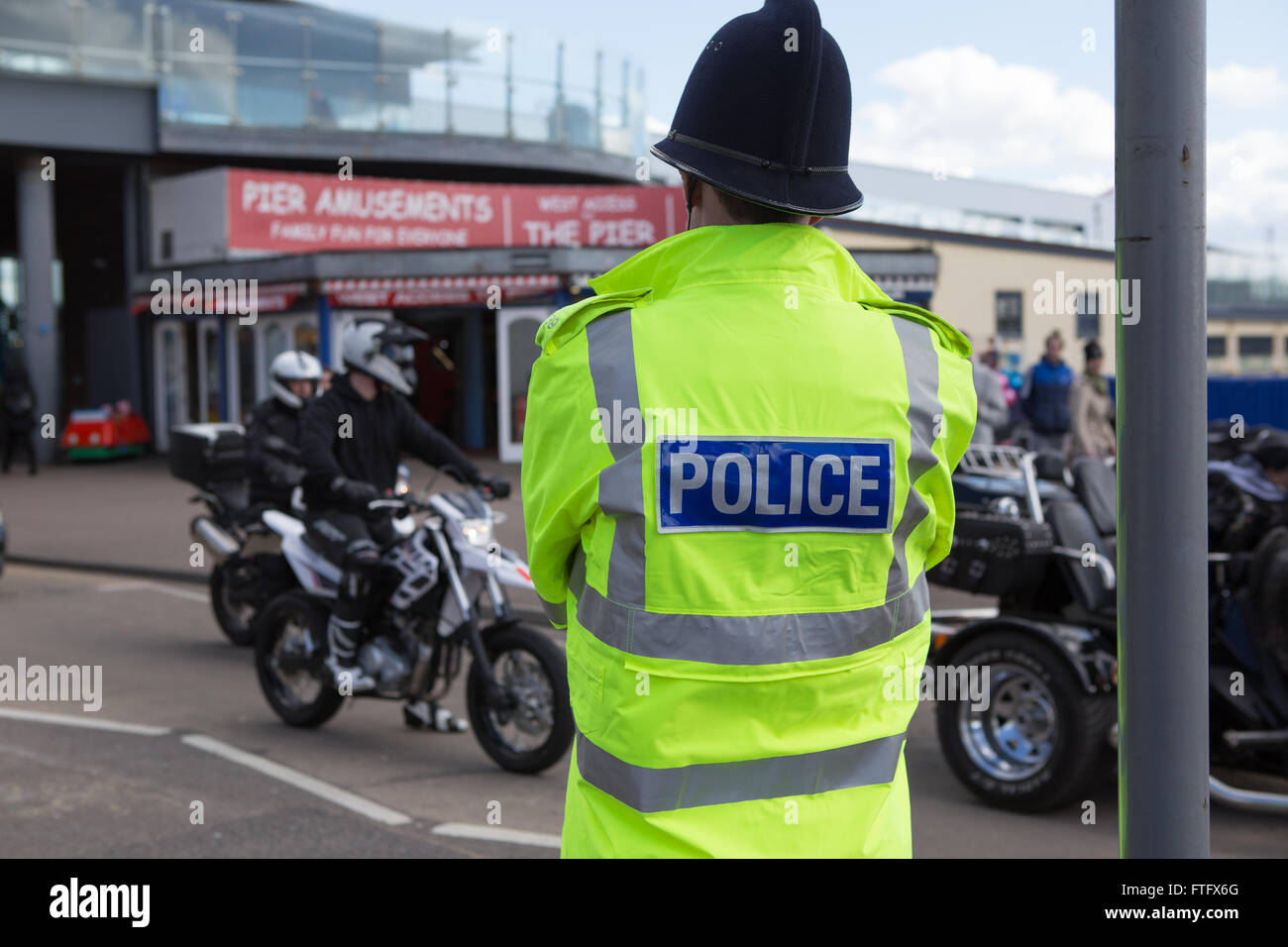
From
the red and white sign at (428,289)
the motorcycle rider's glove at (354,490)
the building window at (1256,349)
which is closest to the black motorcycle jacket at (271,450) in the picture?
the motorcycle rider's glove at (354,490)

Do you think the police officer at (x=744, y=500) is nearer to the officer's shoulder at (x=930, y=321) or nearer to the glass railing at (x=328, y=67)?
the officer's shoulder at (x=930, y=321)

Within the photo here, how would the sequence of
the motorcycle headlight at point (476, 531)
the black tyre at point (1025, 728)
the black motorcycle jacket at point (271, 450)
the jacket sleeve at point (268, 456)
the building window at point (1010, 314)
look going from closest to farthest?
the black tyre at point (1025, 728), the motorcycle headlight at point (476, 531), the jacket sleeve at point (268, 456), the black motorcycle jacket at point (271, 450), the building window at point (1010, 314)

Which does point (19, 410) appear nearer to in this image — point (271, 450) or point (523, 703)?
point (271, 450)

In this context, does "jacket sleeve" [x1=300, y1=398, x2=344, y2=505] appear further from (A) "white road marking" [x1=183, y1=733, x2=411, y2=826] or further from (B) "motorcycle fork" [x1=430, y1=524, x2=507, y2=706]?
(A) "white road marking" [x1=183, y1=733, x2=411, y2=826]

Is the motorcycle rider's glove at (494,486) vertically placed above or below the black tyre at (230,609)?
above

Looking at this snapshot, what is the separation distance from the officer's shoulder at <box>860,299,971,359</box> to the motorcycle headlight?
4287 mm

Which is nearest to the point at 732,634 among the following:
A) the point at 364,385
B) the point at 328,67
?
the point at 364,385

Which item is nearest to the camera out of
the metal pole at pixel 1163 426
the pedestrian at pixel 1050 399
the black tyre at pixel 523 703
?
the metal pole at pixel 1163 426

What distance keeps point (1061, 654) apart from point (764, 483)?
12.3ft

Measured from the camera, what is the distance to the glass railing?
26281 millimetres

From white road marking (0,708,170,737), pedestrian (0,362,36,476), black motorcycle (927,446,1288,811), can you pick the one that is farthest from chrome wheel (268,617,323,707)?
pedestrian (0,362,36,476)

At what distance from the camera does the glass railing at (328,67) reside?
26.3 metres

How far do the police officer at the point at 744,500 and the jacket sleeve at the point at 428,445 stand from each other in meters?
4.54

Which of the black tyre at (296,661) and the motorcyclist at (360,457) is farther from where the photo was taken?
the black tyre at (296,661)
